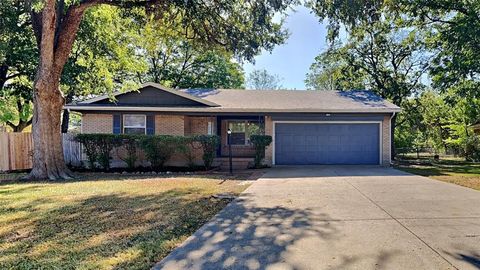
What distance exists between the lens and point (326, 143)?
16.4m

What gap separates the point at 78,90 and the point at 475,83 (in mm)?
21349

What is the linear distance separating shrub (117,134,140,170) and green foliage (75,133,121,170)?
0.23m

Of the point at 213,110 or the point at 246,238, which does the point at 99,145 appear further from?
the point at 246,238

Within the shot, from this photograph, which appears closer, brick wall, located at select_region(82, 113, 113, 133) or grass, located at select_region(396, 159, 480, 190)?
grass, located at select_region(396, 159, 480, 190)

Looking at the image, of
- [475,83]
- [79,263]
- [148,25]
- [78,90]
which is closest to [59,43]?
[148,25]

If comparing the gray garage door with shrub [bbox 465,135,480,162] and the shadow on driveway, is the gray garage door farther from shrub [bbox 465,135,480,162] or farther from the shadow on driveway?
shrub [bbox 465,135,480,162]

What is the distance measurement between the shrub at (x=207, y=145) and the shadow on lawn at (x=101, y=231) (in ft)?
22.1

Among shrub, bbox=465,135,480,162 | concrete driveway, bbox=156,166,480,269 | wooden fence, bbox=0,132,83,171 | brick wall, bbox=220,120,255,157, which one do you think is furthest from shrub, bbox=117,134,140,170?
shrub, bbox=465,135,480,162

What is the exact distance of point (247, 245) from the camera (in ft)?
14.7

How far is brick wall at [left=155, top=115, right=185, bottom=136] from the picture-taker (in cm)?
1644

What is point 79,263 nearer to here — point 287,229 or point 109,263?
point 109,263

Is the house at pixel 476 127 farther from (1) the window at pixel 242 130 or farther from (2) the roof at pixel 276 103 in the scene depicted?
(1) the window at pixel 242 130

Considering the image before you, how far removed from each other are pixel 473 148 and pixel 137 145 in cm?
2106

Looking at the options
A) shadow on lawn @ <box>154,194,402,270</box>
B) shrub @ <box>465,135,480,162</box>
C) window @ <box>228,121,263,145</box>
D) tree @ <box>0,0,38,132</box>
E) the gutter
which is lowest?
shadow on lawn @ <box>154,194,402,270</box>
